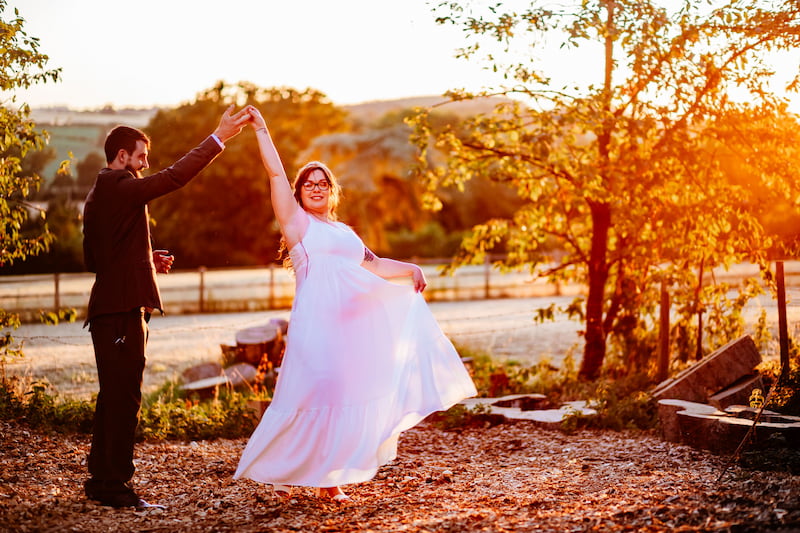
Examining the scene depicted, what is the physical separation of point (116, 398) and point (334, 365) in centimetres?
123

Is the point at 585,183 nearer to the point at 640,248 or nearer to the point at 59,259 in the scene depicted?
the point at 640,248

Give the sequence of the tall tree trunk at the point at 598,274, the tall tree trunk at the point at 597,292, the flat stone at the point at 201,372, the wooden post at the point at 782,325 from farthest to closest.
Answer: the flat stone at the point at 201,372 → the tall tree trunk at the point at 597,292 → the tall tree trunk at the point at 598,274 → the wooden post at the point at 782,325

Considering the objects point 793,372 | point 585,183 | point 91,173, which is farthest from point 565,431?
point 91,173

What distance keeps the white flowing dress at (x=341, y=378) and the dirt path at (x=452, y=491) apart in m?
0.31

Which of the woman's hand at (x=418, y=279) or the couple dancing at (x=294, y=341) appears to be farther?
the woman's hand at (x=418, y=279)

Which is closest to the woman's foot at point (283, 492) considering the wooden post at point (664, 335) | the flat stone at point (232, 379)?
the flat stone at point (232, 379)

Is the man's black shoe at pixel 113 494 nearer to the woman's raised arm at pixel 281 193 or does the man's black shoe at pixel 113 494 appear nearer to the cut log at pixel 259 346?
the woman's raised arm at pixel 281 193

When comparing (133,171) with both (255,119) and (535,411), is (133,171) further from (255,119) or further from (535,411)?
(535,411)

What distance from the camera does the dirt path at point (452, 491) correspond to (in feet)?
14.0

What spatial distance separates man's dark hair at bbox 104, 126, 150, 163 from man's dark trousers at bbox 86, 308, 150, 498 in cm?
92

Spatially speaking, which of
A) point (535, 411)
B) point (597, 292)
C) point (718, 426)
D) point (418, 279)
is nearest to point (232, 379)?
point (535, 411)

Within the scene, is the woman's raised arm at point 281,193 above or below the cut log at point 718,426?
above

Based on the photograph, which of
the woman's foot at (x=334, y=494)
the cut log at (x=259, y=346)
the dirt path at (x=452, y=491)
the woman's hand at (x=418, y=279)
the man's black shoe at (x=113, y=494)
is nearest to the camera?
the dirt path at (x=452, y=491)

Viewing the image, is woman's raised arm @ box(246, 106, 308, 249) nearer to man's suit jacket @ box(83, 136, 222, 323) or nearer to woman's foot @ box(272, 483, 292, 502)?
man's suit jacket @ box(83, 136, 222, 323)
